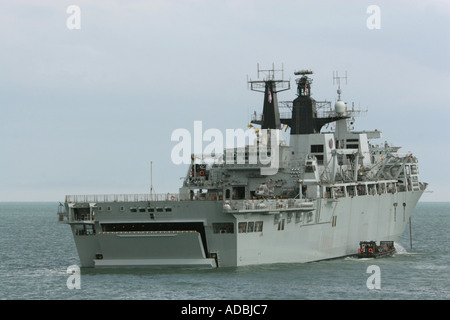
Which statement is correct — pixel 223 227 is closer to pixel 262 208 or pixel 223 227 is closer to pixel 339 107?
pixel 262 208

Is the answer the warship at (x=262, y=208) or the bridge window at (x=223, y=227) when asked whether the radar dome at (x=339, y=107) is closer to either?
the warship at (x=262, y=208)

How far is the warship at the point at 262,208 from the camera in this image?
4588 centimetres

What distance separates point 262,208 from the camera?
46.4 m

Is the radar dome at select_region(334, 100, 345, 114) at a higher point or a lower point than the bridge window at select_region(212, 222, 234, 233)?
higher

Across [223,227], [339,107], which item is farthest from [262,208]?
[339,107]

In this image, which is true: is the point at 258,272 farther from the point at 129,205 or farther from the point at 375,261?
the point at 375,261

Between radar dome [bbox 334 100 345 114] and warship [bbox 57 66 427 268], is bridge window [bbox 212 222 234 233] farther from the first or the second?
radar dome [bbox 334 100 345 114]

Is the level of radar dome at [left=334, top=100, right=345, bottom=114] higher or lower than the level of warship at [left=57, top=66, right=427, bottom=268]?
higher

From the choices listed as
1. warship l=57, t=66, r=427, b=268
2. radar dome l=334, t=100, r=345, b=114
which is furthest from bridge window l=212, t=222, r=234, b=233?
radar dome l=334, t=100, r=345, b=114

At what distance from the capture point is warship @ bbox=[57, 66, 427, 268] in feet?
151

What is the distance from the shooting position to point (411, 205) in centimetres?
6994

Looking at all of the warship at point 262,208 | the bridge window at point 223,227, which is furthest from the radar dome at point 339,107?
the bridge window at point 223,227

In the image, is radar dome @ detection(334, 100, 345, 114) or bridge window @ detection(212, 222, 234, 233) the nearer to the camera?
bridge window @ detection(212, 222, 234, 233)
